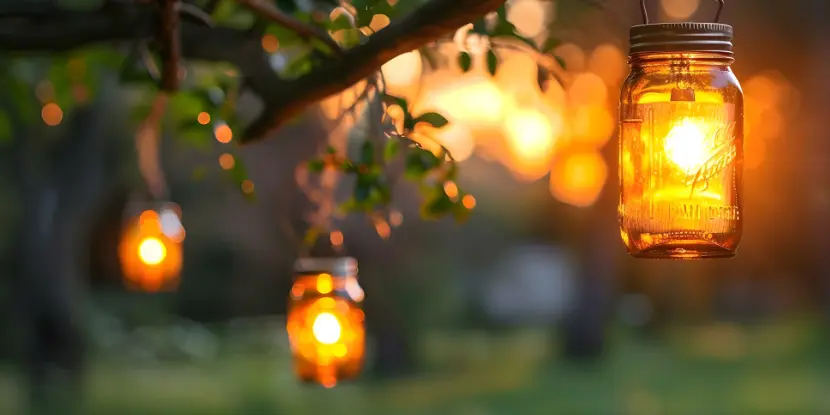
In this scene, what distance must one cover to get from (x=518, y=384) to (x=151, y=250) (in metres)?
8.42

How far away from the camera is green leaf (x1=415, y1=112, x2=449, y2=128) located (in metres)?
4.21

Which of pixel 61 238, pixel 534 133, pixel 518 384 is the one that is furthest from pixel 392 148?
pixel 534 133

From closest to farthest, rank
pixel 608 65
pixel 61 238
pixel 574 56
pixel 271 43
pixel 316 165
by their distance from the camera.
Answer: pixel 316 165 → pixel 271 43 → pixel 61 238 → pixel 574 56 → pixel 608 65

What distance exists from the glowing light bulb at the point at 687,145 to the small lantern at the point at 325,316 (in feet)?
8.58

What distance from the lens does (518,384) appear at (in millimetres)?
16625

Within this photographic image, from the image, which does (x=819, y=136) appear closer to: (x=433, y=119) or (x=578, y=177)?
(x=578, y=177)

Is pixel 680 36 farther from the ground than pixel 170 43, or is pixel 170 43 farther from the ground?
pixel 170 43

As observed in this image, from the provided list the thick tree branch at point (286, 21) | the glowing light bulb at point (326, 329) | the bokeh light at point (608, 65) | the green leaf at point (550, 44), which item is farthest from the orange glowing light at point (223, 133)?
the bokeh light at point (608, 65)

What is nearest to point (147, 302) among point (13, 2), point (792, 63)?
point (792, 63)

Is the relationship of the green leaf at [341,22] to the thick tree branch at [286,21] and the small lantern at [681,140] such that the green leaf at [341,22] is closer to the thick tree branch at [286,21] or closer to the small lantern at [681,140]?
the thick tree branch at [286,21]

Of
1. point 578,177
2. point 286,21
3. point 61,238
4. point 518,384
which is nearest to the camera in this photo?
point 286,21

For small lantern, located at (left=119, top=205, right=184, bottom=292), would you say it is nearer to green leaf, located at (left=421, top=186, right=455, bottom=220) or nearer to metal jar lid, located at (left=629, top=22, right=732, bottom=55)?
green leaf, located at (left=421, top=186, right=455, bottom=220)

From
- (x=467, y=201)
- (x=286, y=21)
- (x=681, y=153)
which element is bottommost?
(x=681, y=153)

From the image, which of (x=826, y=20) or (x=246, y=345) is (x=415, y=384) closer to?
(x=246, y=345)
